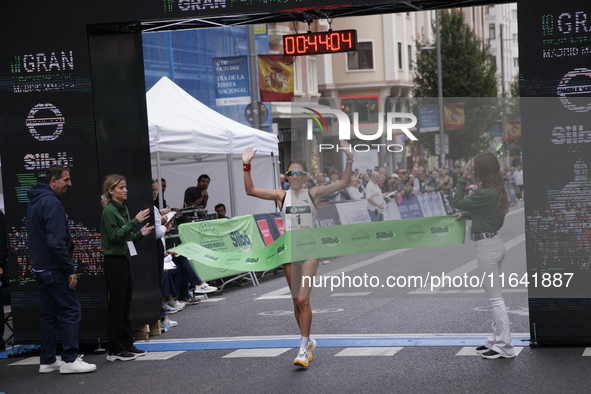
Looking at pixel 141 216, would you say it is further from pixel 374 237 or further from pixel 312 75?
pixel 312 75

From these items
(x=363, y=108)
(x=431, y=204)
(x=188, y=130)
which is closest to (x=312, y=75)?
(x=188, y=130)

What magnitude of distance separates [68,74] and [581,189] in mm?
5825

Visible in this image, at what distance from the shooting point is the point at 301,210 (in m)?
7.79

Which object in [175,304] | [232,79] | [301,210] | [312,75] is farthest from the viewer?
[312,75]

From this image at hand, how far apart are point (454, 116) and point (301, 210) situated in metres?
2.20

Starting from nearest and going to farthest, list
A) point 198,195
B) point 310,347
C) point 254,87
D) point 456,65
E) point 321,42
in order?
point 310,347 → point 321,42 → point 198,195 → point 254,87 → point 456,65

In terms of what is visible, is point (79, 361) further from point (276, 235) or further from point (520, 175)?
point (276, 235)

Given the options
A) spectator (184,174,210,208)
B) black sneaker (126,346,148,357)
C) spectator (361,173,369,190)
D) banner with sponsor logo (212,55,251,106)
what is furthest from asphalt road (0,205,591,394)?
banner with sponsor logo (212,55,251,106)

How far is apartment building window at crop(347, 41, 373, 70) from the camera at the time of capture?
50.6 metres

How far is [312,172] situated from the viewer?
28.6 ft

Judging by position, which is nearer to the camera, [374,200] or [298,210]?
[298,210]

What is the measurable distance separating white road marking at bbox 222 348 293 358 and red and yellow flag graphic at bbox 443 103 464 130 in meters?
3.14

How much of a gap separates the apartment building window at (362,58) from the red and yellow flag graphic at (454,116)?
42478 millimetres

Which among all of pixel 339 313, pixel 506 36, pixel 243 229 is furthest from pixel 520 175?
pixel 506 36
